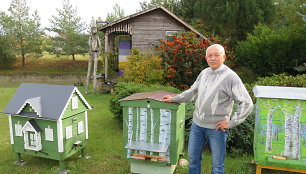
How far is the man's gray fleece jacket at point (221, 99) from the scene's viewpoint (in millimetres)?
3502

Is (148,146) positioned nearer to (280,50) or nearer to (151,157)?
(151,157)

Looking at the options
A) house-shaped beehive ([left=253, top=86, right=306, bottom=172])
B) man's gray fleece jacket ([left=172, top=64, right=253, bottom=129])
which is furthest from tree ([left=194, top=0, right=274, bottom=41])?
man's gray fleece jacket ([left=172, top=64, right=253, bottom=129])

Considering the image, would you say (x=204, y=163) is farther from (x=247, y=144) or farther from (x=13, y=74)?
(x=13, y=74)

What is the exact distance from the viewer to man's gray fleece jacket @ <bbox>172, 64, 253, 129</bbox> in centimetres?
350

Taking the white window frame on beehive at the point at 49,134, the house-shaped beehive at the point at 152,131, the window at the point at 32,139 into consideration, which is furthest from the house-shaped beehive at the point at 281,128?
the window at the point at 32,139

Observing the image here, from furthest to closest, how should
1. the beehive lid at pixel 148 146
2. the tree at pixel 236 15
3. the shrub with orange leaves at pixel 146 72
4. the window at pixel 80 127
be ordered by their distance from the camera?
the tree at pixel 236 15
the shrub with orange leaves at pixel 146 72
the window at pixel 80 127
the beehive lid at pixel 148 146

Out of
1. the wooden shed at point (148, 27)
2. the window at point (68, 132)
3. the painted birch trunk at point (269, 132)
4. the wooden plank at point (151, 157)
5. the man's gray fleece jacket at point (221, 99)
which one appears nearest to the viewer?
the man's gray fleece jacket at point (221, 99)

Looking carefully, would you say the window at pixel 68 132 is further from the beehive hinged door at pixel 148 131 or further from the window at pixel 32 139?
the beehive hinged door at pixel 148 131

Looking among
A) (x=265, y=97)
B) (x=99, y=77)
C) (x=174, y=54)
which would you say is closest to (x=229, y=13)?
(x=174, y=54)

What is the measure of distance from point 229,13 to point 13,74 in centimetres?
2410

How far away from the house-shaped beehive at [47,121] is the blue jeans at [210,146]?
2.55 m

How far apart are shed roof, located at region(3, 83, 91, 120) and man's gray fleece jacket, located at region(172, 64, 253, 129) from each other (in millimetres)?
2713

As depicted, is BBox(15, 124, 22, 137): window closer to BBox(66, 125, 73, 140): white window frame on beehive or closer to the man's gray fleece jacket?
BBox(66, 125, 73, 140): white window frame on beehive

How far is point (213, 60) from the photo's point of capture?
3656mm
